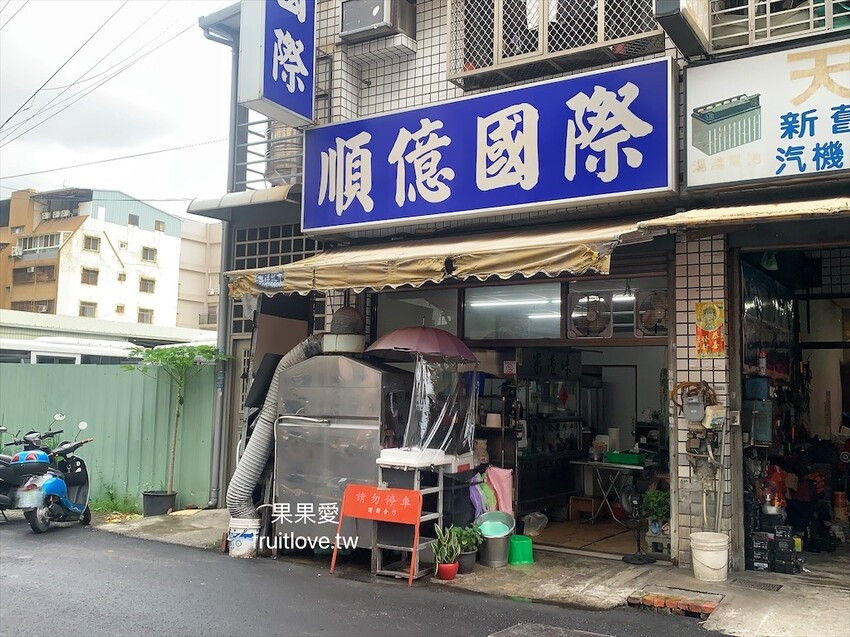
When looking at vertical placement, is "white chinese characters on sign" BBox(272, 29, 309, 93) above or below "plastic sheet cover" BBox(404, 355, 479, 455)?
above

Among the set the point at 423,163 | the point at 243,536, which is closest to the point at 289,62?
the point at 423,163

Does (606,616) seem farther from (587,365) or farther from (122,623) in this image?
(587,365)

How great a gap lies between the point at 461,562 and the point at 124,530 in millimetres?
5231

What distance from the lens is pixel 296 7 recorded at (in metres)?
A: 9.57

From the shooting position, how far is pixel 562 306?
356 inches

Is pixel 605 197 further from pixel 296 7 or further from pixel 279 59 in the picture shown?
pixel 296 7

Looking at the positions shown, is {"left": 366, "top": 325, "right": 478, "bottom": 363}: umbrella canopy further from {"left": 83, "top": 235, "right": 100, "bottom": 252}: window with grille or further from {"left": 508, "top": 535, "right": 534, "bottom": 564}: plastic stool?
{"left": 83, "top": 235, "right": 100, "bottom": 252}: window with grille

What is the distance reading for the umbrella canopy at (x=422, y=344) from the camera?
8297mm

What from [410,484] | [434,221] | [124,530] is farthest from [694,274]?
[124,530]

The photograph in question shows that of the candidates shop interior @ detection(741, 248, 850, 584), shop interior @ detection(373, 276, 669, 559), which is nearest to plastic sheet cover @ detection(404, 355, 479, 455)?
shop interior @ detection(373, 276, 669, 559)

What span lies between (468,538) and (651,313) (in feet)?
10.7

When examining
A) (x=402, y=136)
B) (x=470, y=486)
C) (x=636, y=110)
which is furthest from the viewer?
(x=402, y=136)

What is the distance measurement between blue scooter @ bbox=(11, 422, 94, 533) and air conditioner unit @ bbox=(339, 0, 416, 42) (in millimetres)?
7275

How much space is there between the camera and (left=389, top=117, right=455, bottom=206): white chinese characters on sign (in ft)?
29.7
